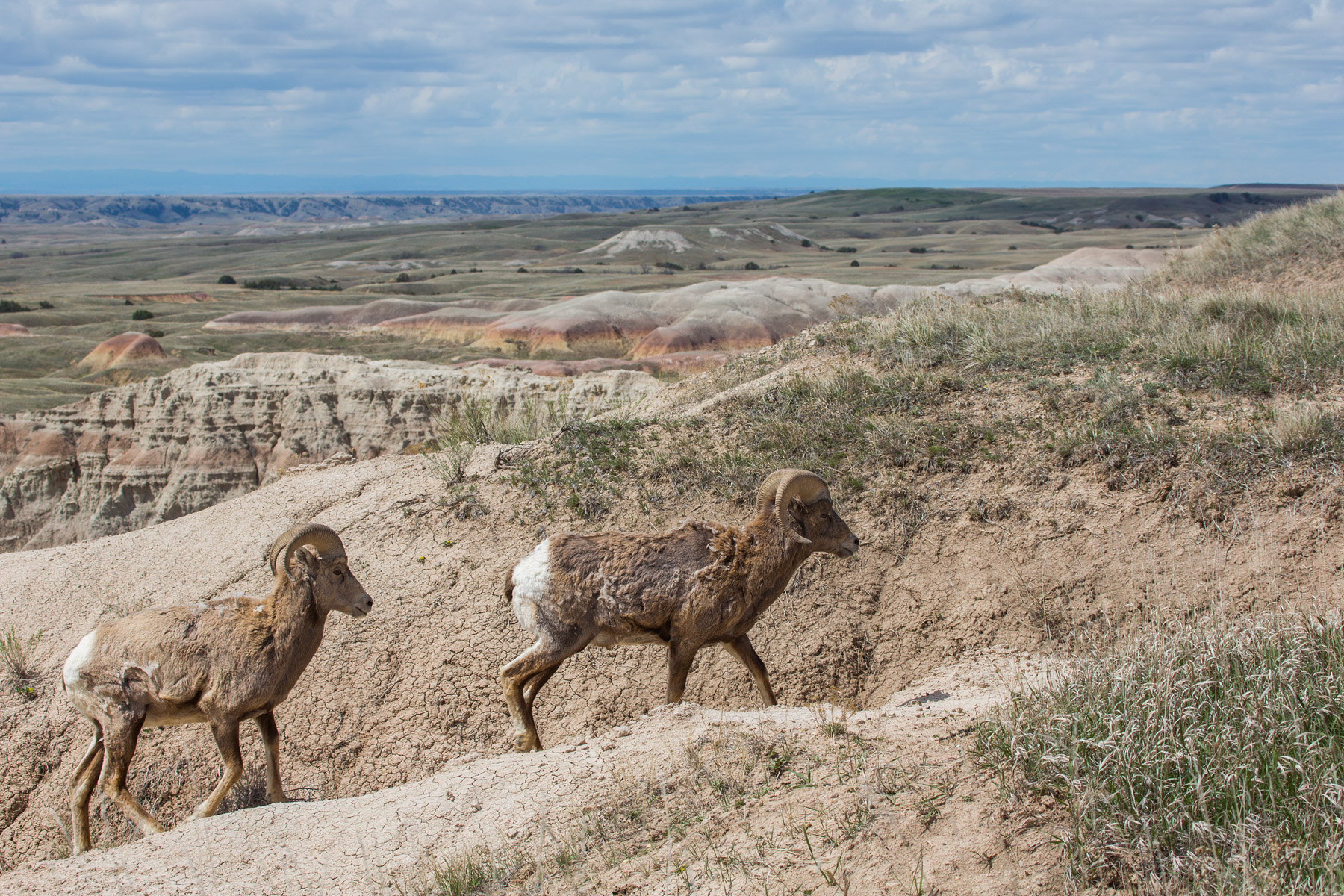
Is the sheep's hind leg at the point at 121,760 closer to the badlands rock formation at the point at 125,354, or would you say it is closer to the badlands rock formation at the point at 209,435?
the badlands rock formation at the point at 209,435

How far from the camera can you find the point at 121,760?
18.8ft

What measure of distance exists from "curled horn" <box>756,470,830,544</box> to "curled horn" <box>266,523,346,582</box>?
2.81m

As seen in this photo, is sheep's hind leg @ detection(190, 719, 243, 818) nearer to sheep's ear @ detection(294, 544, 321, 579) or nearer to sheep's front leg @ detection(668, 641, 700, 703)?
sheep's ear @ detection(294, 544, 321, 579)

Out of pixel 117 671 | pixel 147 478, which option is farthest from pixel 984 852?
pixel 147 478

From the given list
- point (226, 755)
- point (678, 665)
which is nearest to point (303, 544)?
point (226, 755)

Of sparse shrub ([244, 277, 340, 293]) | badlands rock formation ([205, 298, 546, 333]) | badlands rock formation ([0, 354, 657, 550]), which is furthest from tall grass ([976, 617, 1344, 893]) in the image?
sparse shrub ([244, 277, 340, 293])

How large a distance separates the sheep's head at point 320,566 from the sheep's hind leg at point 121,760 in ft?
4.07

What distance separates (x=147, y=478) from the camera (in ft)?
70.3

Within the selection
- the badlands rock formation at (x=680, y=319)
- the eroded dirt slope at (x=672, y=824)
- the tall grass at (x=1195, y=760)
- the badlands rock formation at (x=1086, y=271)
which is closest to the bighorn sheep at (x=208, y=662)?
the eroded dirt slope at (x=672, y=824)

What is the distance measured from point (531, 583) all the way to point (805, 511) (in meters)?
1.92

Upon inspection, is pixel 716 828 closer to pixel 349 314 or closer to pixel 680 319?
pixel 680 319

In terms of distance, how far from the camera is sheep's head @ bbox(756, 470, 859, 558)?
20.5 feet

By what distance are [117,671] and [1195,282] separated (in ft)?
60.0

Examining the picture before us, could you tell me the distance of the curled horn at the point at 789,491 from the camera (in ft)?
20.4
